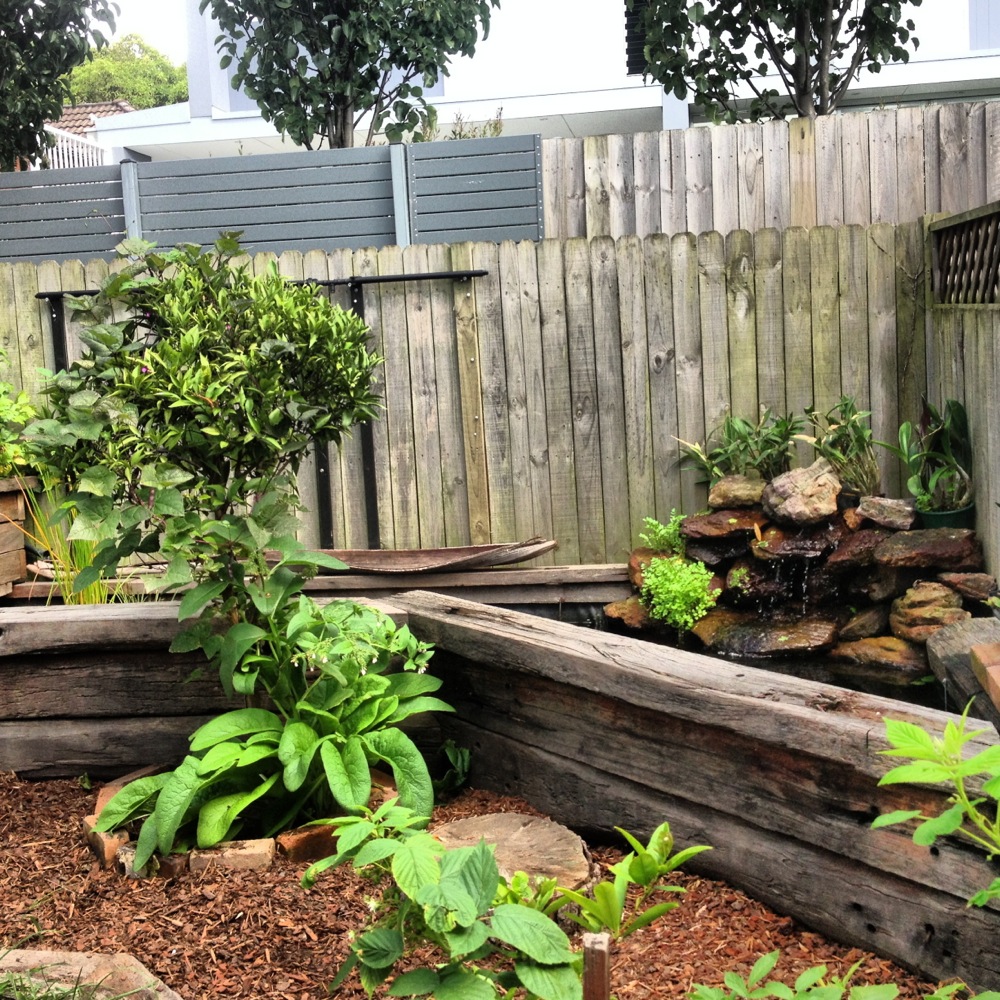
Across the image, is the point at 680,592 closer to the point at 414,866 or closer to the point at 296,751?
the point at 296,751

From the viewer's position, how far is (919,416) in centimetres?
607

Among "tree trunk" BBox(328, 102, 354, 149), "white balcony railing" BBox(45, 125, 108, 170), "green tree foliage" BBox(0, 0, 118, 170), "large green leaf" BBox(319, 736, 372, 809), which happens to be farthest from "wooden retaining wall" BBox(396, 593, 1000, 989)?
"white balcony railing" BBox(45, 125, 108, 170)

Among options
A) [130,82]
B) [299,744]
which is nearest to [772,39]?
[299,744]

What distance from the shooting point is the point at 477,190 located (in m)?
7.54

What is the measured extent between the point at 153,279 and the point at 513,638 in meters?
1.45

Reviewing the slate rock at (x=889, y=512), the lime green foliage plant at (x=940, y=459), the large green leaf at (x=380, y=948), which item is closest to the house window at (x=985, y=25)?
the lime green foliage plant at (x=940, y=459)

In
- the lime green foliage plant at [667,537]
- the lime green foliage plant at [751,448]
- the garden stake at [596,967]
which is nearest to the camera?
the garden stake at [596,967]

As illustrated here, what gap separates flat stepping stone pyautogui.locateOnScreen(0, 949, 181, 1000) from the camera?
202 cm

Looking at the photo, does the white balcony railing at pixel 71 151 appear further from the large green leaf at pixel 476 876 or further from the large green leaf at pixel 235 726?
the large green leaf at pixel 476 876

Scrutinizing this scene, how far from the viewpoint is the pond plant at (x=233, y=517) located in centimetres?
285

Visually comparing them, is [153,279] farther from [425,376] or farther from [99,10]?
[99,10]

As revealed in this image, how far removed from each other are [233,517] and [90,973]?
126 cm

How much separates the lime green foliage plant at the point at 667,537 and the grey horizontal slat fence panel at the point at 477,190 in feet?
8.25

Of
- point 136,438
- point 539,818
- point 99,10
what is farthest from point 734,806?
point 99,10
